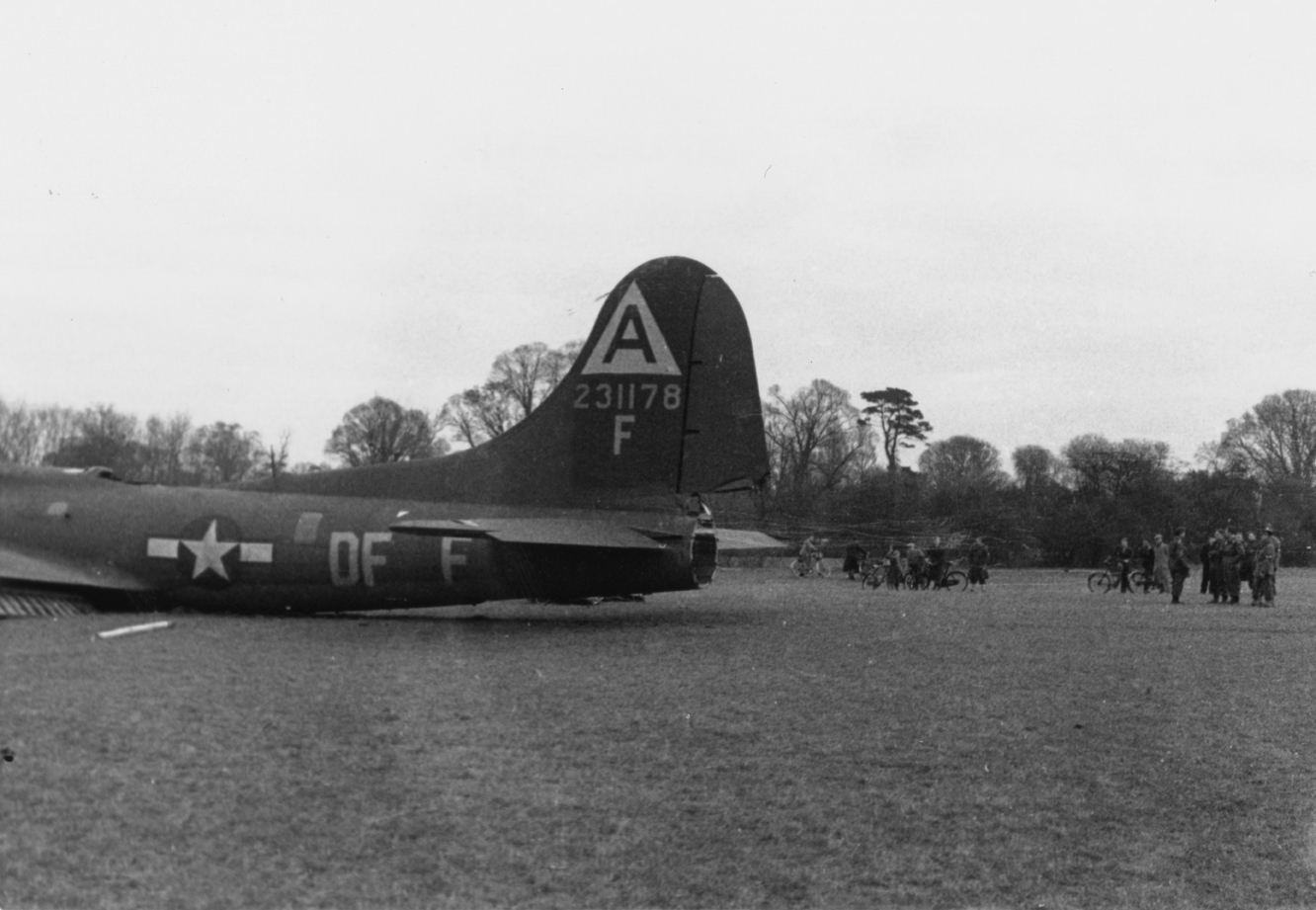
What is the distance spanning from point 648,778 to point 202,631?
7780mm

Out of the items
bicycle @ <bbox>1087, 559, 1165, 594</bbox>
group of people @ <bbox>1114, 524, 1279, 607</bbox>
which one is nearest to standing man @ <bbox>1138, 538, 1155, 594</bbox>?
bicycle @ <bbox>1087, 559, 1165, 594</bbox>

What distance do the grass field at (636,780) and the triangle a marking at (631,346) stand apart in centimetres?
404

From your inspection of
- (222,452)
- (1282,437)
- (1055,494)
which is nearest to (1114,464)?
(1055,494)

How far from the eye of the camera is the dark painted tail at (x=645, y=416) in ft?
43.8

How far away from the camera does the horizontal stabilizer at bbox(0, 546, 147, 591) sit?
46.8ft

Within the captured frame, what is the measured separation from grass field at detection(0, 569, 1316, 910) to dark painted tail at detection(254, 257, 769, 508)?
10.00 ft

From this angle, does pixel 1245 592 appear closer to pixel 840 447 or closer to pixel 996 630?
pixel 996 630

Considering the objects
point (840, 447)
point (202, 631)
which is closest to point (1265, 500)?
point (840, 447)

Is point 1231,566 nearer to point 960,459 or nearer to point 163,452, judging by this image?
point 163,452

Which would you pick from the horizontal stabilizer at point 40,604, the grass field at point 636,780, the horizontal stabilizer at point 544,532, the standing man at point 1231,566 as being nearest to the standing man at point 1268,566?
the standing man at point 1231,566

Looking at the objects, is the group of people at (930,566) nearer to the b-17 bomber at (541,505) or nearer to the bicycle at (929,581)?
the bicycle at (929,581)

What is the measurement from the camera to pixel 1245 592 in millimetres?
28875

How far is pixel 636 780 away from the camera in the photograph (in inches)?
239

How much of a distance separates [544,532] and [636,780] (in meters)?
5.97
